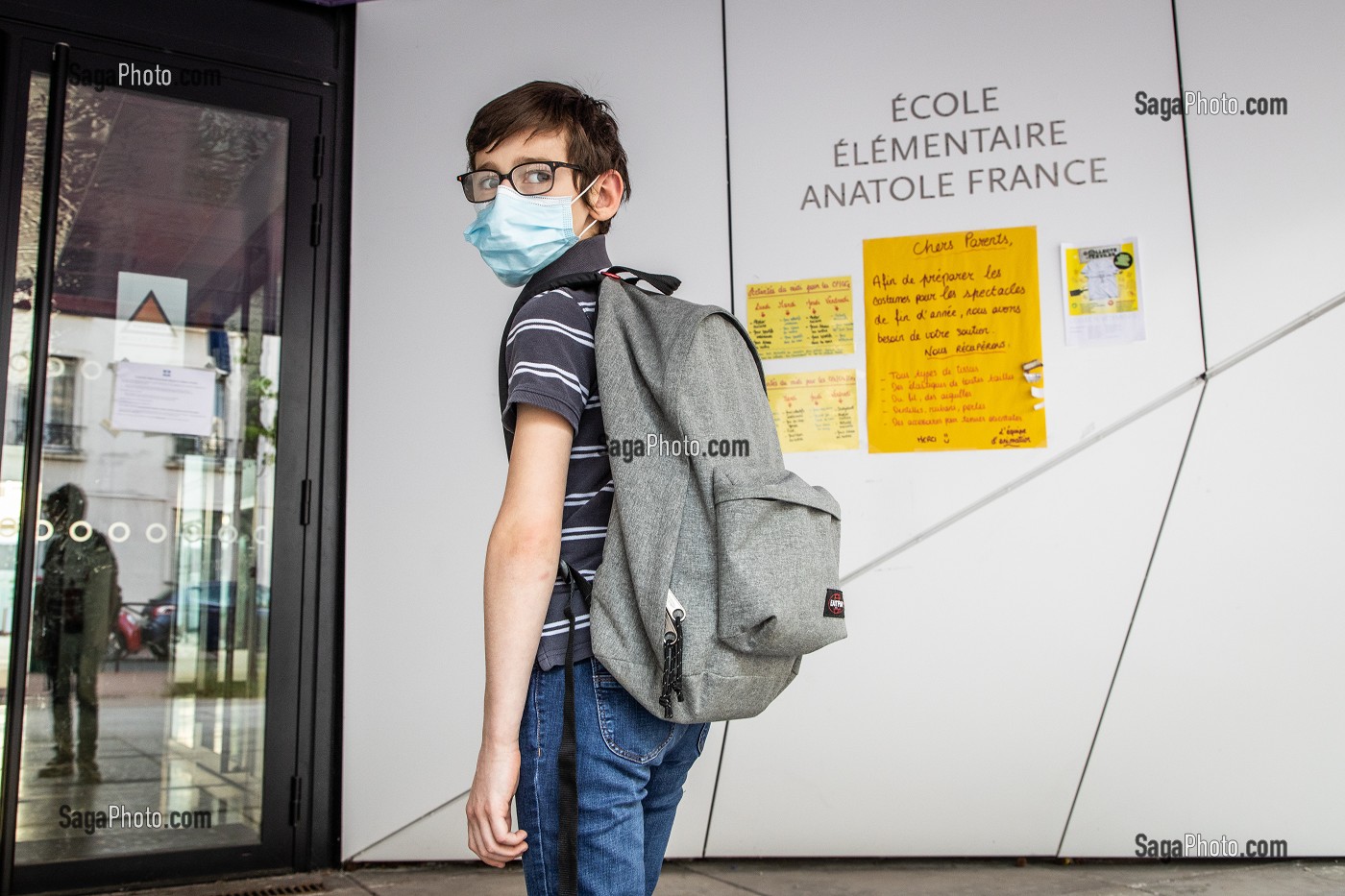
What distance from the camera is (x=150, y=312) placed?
3.13 meters

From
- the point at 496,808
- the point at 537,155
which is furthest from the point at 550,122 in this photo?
the point at 496,808

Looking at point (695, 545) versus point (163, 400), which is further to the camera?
point (163, 400)

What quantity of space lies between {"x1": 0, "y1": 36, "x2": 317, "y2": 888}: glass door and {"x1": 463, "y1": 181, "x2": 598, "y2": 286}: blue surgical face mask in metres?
2.11

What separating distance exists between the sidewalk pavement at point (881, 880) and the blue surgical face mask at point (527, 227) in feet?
6.65

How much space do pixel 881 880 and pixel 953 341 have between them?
1555 millimetres

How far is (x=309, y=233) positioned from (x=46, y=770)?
5.67 ft

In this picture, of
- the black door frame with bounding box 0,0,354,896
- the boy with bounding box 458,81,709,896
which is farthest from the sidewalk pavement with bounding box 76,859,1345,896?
the boy with bounding box 458,81,709,896

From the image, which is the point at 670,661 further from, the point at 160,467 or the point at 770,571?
the point at 160,467

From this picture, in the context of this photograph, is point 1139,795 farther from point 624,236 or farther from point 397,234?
point 397,234

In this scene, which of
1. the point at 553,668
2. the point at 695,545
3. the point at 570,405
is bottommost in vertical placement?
the point at 553,668

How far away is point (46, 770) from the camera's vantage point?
2.86 m

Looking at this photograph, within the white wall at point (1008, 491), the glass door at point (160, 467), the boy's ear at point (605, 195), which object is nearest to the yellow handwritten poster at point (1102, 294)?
the white wall at point (1008, 491)

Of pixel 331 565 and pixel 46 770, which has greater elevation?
pixel 331 565

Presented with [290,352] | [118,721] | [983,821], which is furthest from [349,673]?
[983,821]
